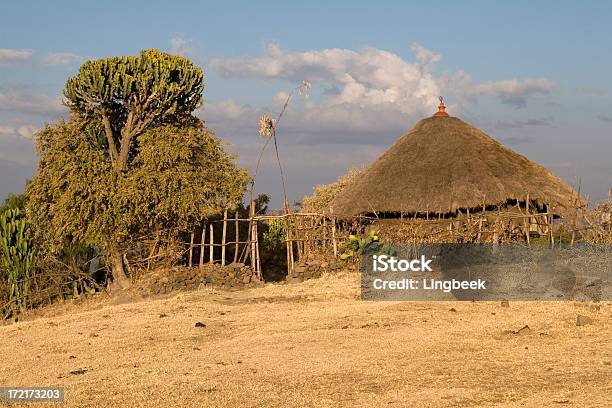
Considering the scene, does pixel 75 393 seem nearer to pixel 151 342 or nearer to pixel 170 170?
pixel 151 342

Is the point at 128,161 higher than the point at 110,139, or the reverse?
the point at 110,139

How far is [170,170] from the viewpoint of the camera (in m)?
20.7

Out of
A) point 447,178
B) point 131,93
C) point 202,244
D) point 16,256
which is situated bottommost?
point 16,256

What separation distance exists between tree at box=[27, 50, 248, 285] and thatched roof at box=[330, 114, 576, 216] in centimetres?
379

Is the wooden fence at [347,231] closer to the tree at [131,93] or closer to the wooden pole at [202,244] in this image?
the wooden pole at [202,244]

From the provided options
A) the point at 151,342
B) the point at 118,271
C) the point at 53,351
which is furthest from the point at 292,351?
the point at 118,271

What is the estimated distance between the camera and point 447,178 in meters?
22.3

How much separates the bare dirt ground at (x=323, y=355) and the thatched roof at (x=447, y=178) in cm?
666

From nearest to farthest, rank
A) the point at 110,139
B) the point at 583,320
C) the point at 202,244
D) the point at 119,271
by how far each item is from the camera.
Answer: the point at 583,320, the point at 202,244, the point at 119,271, the point at 110,139

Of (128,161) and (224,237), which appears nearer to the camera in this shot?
(224,237)

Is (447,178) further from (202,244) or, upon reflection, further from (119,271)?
(119,271)

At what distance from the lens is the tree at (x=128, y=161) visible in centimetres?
2044

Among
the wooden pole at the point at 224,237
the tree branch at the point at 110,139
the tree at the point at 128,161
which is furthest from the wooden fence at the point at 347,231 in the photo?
the tree branch at the point at 110,139

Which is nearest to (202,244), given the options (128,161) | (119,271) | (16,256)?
(119,271)
